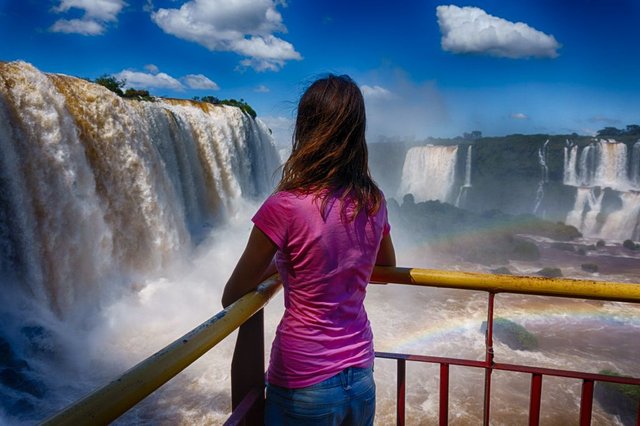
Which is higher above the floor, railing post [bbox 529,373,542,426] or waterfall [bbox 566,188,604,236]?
railing post [bbox 529,373,542,426]

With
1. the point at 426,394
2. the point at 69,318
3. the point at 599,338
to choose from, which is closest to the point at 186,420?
the point at 69,318

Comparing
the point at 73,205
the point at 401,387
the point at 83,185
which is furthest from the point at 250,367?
the point at 83,185

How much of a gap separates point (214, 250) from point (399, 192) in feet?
85.0

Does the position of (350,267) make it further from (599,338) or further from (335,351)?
(599,338)

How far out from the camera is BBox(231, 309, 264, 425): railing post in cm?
148

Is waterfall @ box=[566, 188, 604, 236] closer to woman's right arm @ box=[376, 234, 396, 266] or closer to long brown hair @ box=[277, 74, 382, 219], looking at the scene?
woman's right arm @ box=[376, 234, 396, 266]

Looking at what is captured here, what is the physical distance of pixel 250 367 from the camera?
1.50 meters

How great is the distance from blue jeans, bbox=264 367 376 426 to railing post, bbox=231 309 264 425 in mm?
85

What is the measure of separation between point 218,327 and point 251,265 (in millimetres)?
226

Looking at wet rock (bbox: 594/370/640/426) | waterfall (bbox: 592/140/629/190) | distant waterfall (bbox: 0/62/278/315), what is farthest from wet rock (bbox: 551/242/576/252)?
distant waterfall (bbox: 0/62/278/315)

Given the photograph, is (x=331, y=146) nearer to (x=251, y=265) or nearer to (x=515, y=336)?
(x=251, y=265)

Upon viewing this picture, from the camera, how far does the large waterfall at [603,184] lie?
2605cm

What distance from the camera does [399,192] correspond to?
38312mm

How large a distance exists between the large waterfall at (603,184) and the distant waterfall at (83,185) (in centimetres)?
2467
